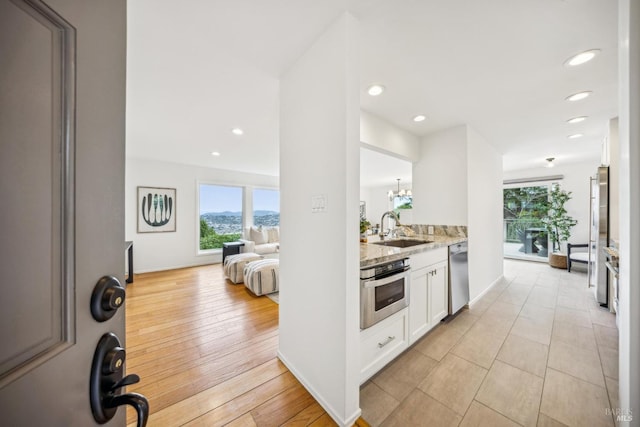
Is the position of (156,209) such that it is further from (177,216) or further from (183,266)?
(183,266)

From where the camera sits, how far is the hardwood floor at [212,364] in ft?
4.53

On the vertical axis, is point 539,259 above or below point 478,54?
below

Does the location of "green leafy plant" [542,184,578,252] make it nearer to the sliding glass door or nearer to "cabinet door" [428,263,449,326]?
the sliding glass door

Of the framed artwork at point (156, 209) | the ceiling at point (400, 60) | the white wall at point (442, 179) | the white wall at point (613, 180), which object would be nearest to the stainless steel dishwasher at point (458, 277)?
the white wall at point (442, 179)

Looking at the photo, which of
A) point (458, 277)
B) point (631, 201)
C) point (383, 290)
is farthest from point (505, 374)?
point (631, 201)

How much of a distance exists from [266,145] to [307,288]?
2.85 metres

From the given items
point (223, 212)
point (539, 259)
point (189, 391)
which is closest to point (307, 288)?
point (189, 391)

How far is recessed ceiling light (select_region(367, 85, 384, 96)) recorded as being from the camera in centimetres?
204

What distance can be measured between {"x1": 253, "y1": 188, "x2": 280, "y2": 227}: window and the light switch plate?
4866 millimetres

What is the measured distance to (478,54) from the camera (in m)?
1.63

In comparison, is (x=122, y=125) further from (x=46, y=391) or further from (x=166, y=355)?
(x=166, y=355)

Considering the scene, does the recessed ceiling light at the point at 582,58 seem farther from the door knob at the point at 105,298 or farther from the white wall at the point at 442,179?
the door knob at the point at 105,298

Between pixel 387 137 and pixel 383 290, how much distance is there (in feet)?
6.51

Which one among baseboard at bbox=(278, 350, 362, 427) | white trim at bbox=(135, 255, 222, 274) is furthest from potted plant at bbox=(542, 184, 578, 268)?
white trim at bbox=(135, 255, 222, 274)
